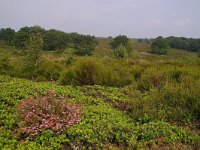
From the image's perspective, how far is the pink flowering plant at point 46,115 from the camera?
19.3 feet

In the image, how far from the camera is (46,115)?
6.24 meters

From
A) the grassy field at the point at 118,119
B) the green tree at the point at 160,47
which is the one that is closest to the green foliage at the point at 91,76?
the grassy field at the point at 118,119

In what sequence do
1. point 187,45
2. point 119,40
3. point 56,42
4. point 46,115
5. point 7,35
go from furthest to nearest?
point 187,45 < point 7,35 < point 119,40 < point 56,42 < point 46,115

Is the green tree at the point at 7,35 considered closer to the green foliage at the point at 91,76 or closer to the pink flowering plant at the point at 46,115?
the green foliage at the point at 91,76

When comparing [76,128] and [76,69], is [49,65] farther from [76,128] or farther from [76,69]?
[76,128]

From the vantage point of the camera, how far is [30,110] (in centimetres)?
659

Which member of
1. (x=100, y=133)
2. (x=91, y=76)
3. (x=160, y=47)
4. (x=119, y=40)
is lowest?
(x=100, y=133)

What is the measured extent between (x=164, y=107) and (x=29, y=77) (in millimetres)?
10089

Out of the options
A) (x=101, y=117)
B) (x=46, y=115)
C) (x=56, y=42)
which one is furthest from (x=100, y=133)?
(x=56, y=42)

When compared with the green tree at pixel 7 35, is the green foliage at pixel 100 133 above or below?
below

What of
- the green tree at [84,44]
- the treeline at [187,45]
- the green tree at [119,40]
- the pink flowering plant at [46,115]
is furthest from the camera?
the treeline at [187,45]

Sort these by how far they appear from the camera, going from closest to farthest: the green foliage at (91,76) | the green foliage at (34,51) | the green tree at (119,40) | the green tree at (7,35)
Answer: the green foliage at (91,76) < the green foliage at (34,51) < the green tree at (119,40) < the green tree at (7,35)

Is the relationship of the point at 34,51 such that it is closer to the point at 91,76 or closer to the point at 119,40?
the point at 91,76

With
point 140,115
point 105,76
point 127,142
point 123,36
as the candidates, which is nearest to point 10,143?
point 127,142
